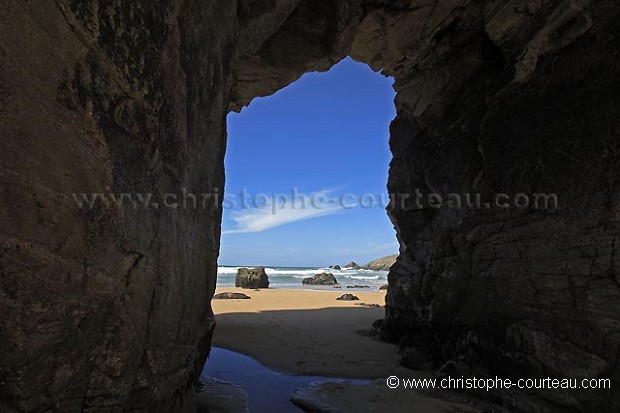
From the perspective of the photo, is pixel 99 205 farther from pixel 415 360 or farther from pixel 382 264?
pixel 382 264

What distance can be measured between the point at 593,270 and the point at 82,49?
6745 millimetres

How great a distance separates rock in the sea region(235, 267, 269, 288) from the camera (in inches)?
1235

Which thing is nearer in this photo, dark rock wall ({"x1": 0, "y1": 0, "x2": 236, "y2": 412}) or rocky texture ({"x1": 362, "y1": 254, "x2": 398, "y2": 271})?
dark rock wall ({"x1": 0, "y1": 0, "x2": 236, "y2": 412})

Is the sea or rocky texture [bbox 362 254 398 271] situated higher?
rocky texture [bbox 362 254 398 271]

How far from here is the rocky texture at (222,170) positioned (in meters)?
2.49

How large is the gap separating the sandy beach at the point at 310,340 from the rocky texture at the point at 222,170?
48.0 inches

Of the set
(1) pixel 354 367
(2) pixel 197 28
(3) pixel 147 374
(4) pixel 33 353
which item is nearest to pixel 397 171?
(1) pixel 354 367

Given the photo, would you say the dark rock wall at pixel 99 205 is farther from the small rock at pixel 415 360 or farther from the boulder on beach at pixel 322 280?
the boulder on beach at pixel 322 280

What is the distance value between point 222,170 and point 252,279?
25965 mm

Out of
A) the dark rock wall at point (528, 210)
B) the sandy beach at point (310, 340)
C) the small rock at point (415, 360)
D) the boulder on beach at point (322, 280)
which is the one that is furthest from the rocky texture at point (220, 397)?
the boulder on beach at point (322, 280)

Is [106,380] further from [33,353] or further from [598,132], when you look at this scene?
[598,132]

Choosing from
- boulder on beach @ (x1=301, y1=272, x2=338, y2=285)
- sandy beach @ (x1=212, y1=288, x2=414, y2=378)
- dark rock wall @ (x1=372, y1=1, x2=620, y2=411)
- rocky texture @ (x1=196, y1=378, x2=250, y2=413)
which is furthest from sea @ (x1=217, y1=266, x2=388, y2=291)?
rocky texture @ (x1=196, y1=378, x2=250, y2=413)

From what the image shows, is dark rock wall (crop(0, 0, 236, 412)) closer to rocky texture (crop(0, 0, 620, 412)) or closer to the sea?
rocky texture (crop(0, 0, 620, 412))

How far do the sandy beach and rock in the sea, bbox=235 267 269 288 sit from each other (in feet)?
48.9
